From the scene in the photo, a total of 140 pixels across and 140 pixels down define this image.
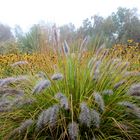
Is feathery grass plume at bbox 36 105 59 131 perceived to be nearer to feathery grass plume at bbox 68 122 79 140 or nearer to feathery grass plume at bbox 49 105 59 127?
feathery grass plume at bbox 49 105 59 127

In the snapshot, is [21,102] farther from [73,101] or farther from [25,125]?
[73,101]

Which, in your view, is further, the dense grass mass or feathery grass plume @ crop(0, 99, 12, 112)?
feathery grass plume @ crop(0, 99, 12, 112)

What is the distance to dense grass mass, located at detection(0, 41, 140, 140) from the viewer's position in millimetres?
3070

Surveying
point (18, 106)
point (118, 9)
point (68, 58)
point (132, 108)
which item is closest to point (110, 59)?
point (68, 58)

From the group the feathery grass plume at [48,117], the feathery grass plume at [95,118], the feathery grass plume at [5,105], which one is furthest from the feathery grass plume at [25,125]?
the feathery grass plume at [95,118]

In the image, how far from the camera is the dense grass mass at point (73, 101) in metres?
3.07

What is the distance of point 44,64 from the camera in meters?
3.81

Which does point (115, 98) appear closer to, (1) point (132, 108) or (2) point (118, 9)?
(1) point (132, 108)

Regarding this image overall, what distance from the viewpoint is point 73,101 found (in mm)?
3393

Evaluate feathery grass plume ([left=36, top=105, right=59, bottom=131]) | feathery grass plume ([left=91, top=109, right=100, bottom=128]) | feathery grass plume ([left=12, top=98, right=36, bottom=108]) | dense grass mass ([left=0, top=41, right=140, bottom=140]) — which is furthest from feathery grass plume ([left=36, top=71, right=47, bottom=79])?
feathery grass plume ([left=91, top=109, right=100, bottom=128])

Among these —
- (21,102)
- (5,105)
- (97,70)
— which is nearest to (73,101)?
(97,70)

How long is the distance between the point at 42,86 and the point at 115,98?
78cm

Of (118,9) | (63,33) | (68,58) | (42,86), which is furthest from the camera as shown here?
(118,9)

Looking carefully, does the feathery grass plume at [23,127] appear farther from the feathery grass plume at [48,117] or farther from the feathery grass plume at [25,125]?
the feathery grass plume at [48,117]
